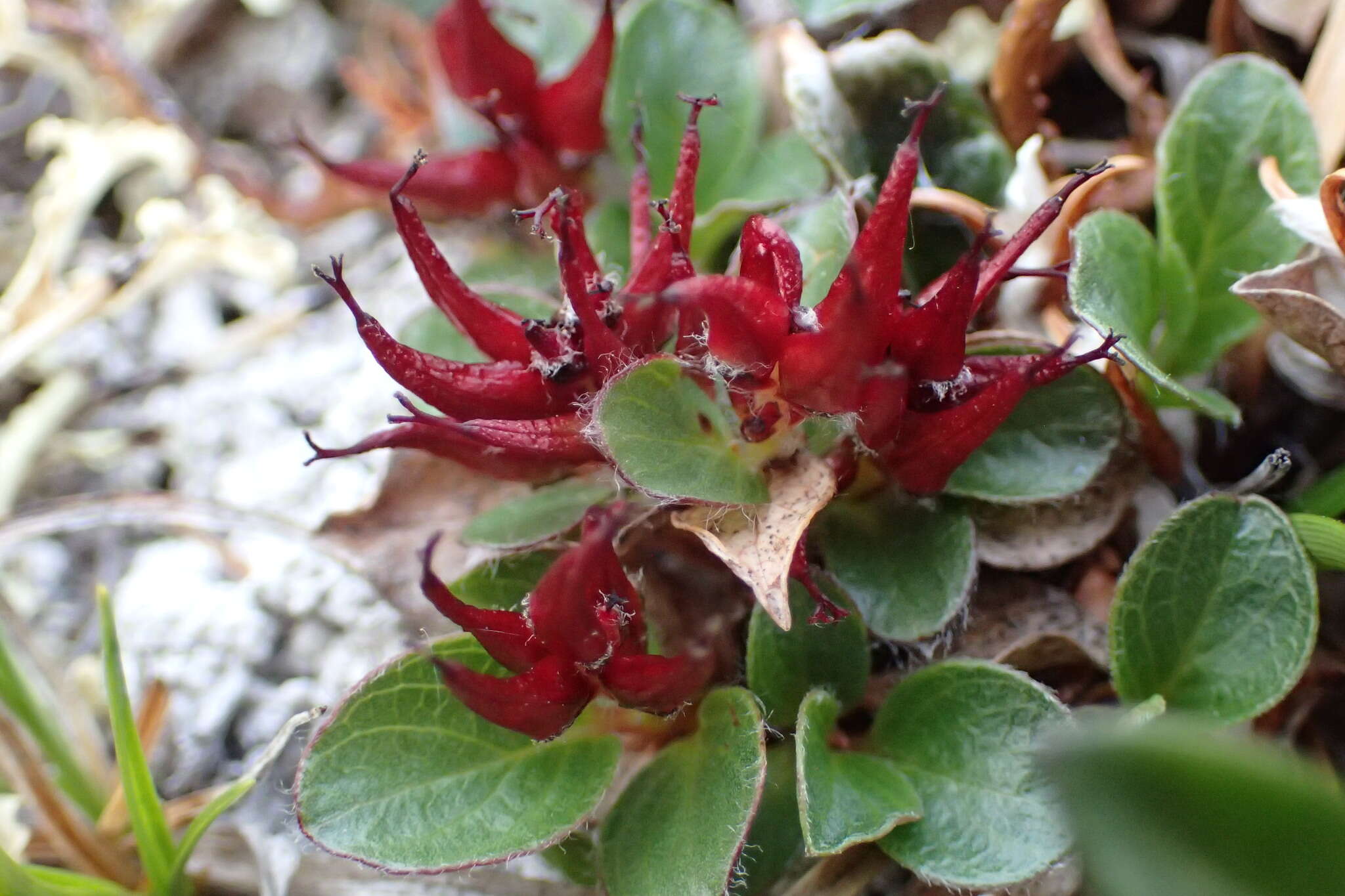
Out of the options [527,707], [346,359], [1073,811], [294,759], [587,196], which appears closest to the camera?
[1073,811]

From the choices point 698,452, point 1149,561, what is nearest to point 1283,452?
point 1149,561

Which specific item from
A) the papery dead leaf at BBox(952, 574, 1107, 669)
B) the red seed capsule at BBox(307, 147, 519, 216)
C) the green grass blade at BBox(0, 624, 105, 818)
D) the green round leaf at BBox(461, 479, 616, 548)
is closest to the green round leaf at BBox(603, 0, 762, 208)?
the red seed capsule at BBox(307, 147, 519, 216)

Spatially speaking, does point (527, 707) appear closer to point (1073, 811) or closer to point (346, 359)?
point (1073, 811)

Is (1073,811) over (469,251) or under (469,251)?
over

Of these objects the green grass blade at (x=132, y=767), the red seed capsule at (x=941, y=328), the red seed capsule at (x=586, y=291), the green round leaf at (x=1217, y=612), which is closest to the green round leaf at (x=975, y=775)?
the green round leaf at (x=1217, y=612)

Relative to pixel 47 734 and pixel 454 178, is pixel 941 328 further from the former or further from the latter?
pixel 47 734

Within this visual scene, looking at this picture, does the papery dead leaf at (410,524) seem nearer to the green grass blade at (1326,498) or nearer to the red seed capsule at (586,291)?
the red seed capsule at (586,291)
